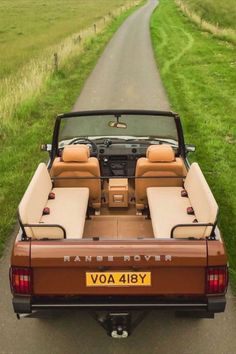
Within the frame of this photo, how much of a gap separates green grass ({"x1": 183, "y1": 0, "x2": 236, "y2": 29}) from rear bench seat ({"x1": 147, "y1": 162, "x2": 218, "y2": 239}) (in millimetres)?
36793

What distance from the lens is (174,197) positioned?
618 cm

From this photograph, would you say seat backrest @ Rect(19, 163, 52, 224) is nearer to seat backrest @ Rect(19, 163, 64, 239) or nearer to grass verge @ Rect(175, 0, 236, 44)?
seat backrest @ Rect(19, 163, 64, 239)

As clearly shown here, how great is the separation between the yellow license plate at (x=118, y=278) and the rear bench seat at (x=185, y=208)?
507 millimetres

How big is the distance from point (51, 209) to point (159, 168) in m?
1.54

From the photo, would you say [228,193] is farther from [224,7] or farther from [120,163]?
[224,7]

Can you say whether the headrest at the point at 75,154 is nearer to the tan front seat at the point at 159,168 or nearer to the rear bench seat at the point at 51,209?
the rear bench seat at the point at 51,209

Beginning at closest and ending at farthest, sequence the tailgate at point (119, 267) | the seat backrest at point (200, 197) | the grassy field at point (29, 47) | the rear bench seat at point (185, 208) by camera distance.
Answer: the tailgate at point (119, 267) < the rear bench seat at point (185, 208) < the seat backrest at point (200, 197) < the grassy field at point (29, 47)

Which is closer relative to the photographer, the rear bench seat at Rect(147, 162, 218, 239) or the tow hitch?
the tow hitch

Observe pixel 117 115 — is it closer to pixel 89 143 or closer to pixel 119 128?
pixel 89 143

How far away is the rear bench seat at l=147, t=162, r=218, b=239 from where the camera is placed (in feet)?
15.2

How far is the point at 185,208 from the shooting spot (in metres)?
5.91

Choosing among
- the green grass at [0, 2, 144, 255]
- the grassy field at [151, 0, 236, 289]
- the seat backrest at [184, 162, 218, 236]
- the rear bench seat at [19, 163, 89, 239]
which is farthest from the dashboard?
the green grass at [0, 2, 144, 255]

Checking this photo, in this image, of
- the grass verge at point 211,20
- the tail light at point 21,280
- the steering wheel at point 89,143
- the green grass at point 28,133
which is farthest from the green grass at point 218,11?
the tail light at point 21,280

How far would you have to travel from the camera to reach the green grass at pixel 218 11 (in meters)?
43.5
